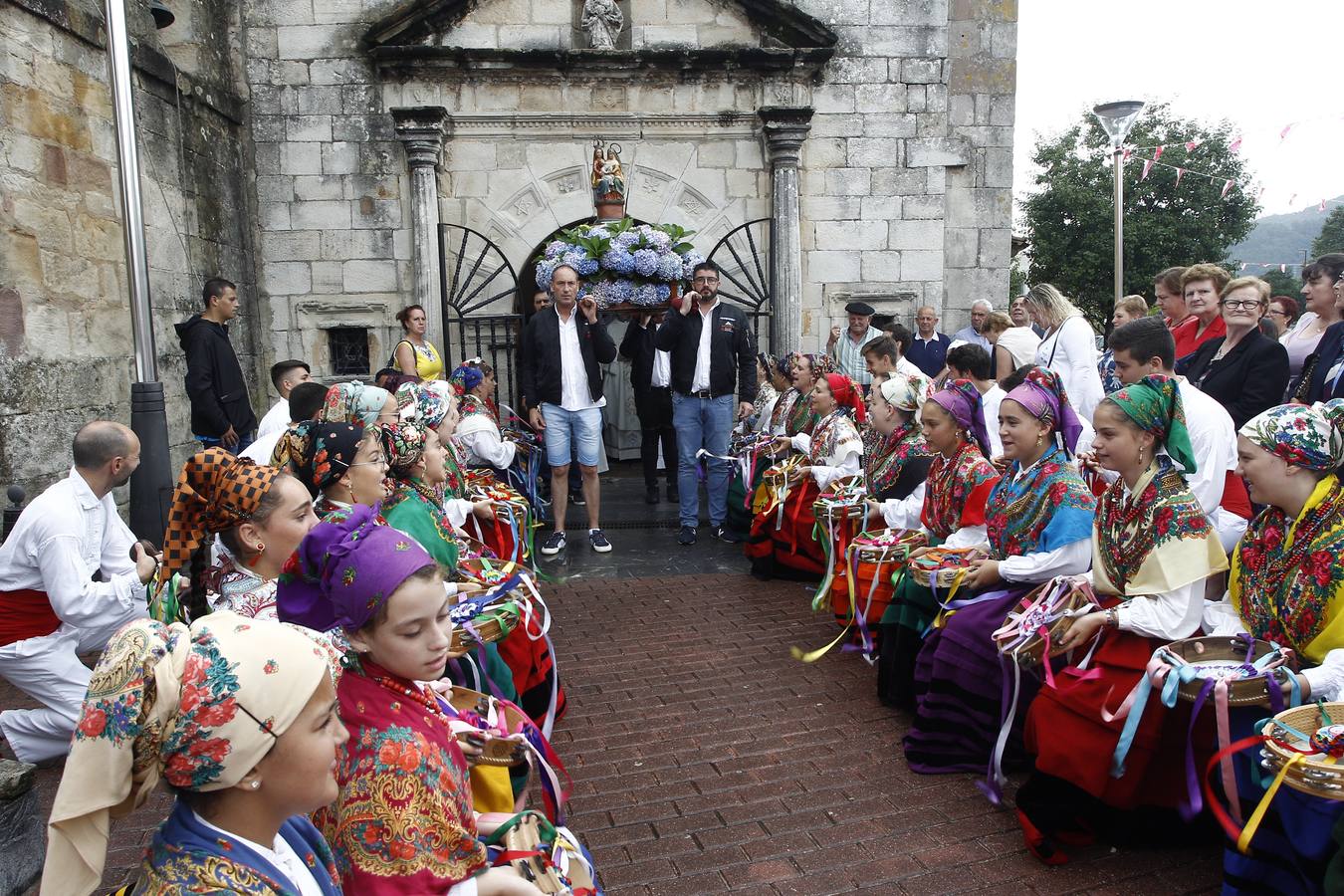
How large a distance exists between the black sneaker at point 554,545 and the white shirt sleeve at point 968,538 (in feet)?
12.6

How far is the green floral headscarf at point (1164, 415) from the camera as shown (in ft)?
10.6

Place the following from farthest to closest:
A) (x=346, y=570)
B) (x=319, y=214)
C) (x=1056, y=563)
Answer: (x=319, y=214)
(x=1056, y=563)
(x=346, y=570)

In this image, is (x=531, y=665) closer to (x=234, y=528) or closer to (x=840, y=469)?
(x=234, y=528)

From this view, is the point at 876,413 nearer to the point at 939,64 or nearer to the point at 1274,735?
the point at 1274,735

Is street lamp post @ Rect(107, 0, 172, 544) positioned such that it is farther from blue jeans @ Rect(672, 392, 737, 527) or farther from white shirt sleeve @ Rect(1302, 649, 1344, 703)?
white shirt sleeve @ Rect(1302, 649, 1344, 703)

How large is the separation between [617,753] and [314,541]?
2.35 m

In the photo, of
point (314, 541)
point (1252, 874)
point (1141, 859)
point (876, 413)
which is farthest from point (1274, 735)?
point (876, 413)

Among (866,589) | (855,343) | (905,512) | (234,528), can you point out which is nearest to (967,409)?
(905,512)

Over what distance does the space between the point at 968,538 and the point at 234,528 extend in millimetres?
3165

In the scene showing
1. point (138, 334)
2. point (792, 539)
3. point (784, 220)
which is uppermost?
point (784, 220)

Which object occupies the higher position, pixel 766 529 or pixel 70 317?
pixel 70 317

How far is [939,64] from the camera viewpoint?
1026 centimetres

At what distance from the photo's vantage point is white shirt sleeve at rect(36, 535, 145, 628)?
3.83 metres

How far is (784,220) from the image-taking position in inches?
401
